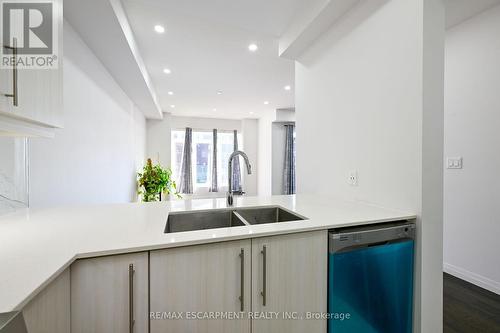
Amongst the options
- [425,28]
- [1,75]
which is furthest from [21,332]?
[425,28]

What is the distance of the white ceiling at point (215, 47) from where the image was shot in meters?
2.03

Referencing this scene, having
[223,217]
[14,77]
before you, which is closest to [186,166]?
[223,217]

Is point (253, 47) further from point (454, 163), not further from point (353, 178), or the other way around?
point (454, 163)

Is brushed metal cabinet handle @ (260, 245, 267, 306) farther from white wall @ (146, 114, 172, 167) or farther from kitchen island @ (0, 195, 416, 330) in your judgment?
white wall @ (146, 114, 172, 167)

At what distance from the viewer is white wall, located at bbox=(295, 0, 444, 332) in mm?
1292

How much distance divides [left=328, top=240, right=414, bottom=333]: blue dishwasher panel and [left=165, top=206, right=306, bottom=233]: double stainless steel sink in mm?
353

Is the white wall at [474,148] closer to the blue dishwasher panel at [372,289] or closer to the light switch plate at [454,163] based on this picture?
the light switch plate at [454,163]

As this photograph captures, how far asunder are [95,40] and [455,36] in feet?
12.2


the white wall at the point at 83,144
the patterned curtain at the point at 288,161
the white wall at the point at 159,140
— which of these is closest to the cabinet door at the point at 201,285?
the white wall at the point at 83,144

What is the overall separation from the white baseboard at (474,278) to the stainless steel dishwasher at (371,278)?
1450mm

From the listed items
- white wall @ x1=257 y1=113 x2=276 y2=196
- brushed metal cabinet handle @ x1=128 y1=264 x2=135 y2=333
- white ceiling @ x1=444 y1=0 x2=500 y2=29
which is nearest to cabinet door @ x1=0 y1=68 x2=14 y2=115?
brushed metal cabinet handle @ x1=128 y1=264 x2=135 y2=333

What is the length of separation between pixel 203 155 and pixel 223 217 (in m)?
5.66

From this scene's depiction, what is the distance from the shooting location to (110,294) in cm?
80

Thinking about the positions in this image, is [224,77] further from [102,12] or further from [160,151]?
[160,151]
